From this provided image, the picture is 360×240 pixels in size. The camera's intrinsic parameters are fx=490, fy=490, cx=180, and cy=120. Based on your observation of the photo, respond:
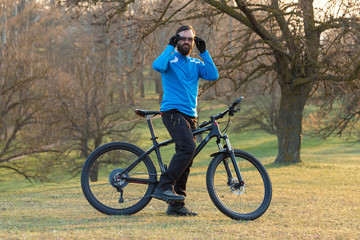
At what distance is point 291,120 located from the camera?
16672 millimetres

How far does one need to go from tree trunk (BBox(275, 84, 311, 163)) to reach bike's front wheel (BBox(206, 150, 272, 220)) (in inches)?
451

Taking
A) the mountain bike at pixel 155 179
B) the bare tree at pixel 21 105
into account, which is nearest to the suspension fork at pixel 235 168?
the mountain bike at pixel 155 179

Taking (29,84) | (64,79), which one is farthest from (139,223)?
(64,79)

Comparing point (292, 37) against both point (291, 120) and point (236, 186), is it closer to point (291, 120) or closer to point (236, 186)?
point (291, 120)

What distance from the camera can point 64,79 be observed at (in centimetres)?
2408

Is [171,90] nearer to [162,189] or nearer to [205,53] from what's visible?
[205,53]

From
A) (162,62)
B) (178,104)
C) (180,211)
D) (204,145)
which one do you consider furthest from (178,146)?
(162,62)

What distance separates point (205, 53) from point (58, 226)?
2312 mm

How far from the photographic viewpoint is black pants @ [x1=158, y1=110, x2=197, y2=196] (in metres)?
4.95

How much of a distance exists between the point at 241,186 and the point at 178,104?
3.55 ft

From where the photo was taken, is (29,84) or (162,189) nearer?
(162,189)

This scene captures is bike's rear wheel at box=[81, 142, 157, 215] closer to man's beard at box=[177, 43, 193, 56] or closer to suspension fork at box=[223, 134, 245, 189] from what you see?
suspension fork at box=[223, 134, 245, 189]

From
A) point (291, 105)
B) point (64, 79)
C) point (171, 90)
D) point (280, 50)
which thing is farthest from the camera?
point (64, 79)

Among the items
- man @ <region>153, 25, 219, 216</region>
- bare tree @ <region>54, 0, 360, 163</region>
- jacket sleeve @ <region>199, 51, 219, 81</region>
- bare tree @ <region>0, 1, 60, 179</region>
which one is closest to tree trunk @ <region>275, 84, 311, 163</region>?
bare tree @ <region>54, 0, 360, 163</region>
